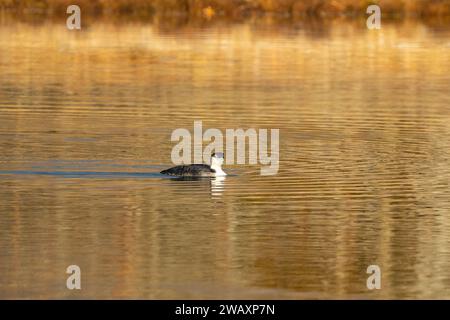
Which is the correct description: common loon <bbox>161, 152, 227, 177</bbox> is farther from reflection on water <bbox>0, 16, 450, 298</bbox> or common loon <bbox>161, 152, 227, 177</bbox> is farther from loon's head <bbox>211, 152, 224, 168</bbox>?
reflection on water <bbox>0, 16, 450, 298</bbox>

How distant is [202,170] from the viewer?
2156cm

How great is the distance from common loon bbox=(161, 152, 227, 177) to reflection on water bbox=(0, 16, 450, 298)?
0.22 metres

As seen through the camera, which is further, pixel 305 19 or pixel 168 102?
pixel 305 19

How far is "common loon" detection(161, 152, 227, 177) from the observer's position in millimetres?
21438

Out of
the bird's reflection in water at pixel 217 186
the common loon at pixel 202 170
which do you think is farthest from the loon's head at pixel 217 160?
the bird's reflection in water at pixel 217 186

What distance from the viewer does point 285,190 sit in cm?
2039

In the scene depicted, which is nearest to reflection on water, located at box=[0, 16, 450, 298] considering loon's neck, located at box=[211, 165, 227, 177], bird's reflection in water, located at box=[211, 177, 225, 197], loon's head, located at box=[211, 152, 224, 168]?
bird's reflection in water, located at box=[211, 177, 225, 197]

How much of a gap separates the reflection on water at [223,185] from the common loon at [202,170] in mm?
220

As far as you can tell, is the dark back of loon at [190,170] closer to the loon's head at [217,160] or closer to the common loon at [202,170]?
the common loon at [202,170]

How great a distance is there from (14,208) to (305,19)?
45.9 meters

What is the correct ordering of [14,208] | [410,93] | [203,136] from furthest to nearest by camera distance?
[410,93]
[203,136]
[14,208]

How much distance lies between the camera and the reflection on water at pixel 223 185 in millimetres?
15273

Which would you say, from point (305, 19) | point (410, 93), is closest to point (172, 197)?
point (410, 93)
